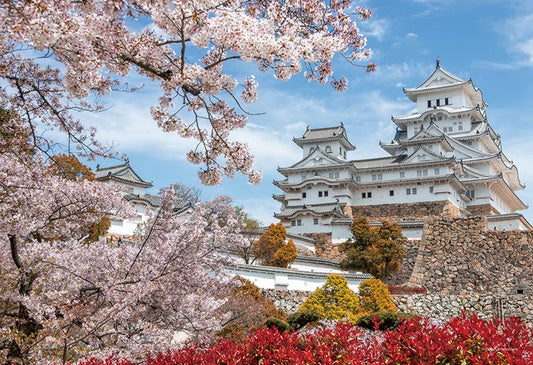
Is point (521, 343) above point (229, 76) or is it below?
below

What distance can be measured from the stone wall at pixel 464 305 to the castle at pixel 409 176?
1019cm

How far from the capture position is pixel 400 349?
4.15 meters

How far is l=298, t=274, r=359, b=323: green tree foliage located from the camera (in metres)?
16.1

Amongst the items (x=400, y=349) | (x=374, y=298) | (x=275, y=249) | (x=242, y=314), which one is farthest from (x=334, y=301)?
(x=400, y=349)

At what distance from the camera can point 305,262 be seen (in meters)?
27.0

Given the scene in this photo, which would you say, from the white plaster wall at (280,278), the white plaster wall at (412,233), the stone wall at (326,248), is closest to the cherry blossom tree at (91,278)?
the white plaster wall at (280,278)

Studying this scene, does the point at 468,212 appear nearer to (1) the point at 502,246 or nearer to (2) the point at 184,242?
(1) the point at 502,246

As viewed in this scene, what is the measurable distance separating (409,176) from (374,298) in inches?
820

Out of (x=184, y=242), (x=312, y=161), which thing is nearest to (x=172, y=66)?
(x=184, y=242)

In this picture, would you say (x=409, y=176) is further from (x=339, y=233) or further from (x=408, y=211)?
(x=339, y=233)

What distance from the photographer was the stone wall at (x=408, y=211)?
35.7m

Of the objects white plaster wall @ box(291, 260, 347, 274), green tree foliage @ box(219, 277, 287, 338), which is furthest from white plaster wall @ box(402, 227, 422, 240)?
green tree foliage @ box(219, 277, 287, 338)

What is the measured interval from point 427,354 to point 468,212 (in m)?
36.2

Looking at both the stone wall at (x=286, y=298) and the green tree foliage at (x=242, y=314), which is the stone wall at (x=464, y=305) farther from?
the green tree foliage at (x=242, y=314)
